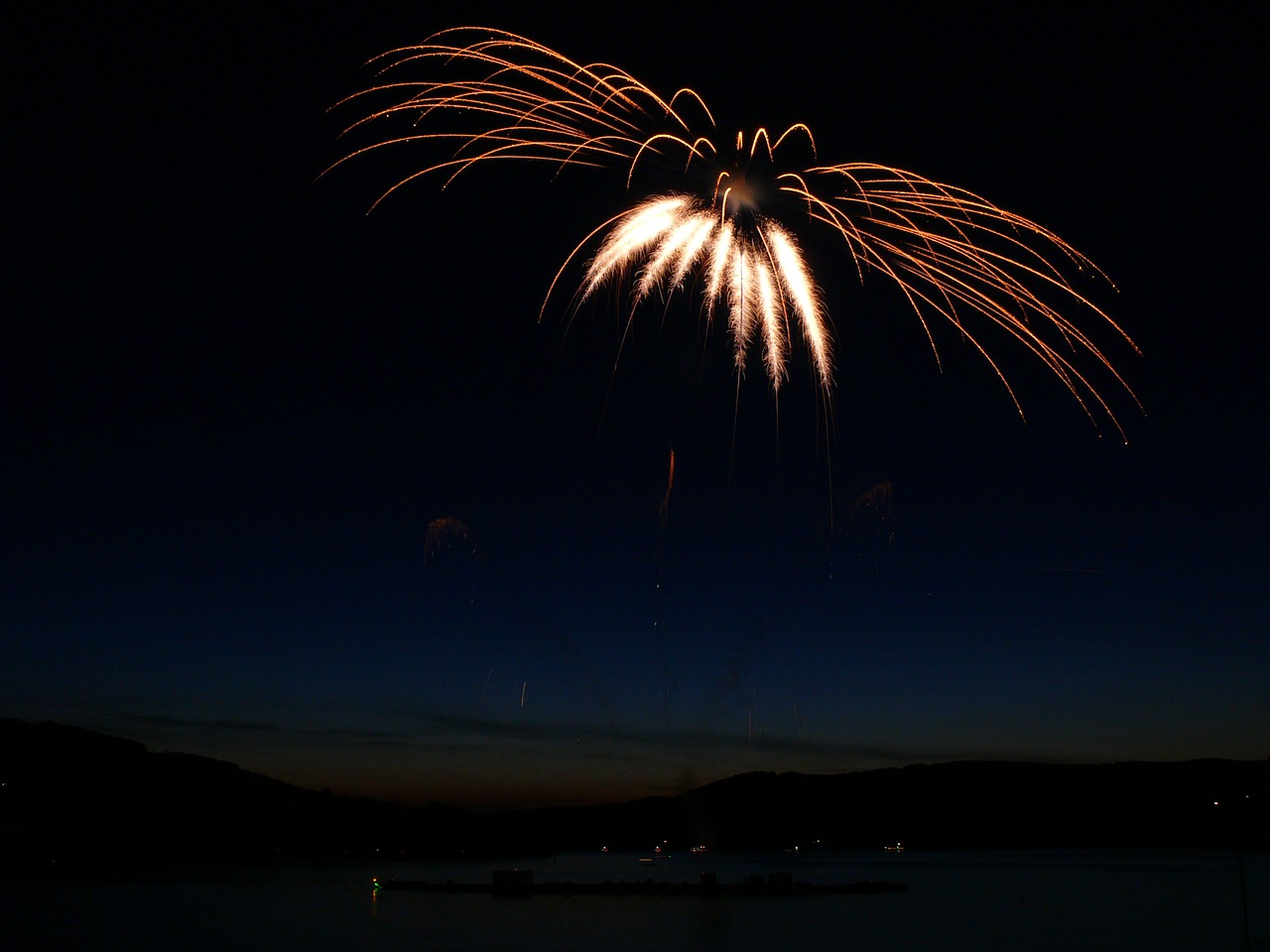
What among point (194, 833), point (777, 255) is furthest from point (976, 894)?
point (194, 833)

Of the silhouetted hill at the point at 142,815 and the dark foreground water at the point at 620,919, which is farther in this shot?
the silhouetted hill at the point at 142,815

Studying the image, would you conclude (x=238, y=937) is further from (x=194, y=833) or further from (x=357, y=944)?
(x=194, y=833)

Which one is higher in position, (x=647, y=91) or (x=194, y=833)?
(x=647, y=91)

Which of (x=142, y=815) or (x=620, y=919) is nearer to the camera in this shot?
(x=620, y=919)

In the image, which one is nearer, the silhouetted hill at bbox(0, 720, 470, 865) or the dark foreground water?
the dark foreground water

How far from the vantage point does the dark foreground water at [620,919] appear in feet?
168

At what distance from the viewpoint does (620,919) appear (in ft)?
192

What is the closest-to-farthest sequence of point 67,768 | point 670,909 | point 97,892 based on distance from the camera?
1. point 670,909
2. point 97,892
3. point 67,768

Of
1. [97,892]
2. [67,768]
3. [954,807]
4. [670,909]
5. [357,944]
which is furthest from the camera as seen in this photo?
[954,807]

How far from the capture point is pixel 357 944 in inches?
2004

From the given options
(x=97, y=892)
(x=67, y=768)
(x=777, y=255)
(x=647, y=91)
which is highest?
(x=647, y=91)

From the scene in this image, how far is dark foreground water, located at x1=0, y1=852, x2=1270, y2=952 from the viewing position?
51125mm

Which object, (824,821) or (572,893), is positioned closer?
(572,893)

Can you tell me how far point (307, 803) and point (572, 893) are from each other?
112681 millimetres
